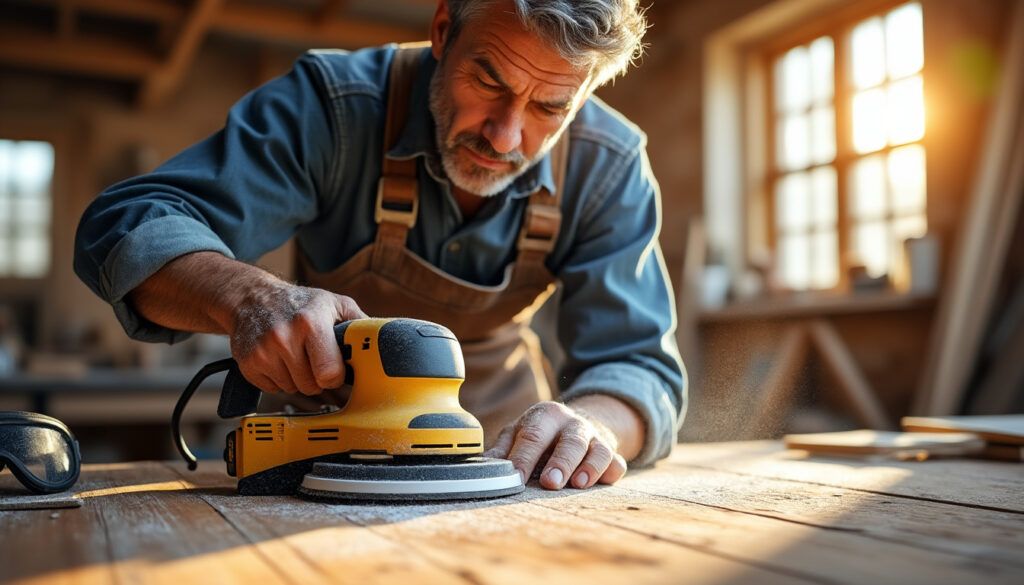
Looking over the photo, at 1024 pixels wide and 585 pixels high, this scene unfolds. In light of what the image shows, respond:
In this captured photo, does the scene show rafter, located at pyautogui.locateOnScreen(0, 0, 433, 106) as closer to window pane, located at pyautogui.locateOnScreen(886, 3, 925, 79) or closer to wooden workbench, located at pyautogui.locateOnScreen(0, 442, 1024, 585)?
window pane, located at pyautogui.locateOnScreen(886, 3, 925, 79)

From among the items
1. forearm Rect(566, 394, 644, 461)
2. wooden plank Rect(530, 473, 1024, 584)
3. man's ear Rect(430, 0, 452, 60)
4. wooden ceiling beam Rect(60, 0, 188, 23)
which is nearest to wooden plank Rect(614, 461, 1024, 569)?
wooden plank Rect(530, 473, 1024, 584)

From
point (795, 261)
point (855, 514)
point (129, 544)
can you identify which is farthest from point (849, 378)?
point (129, 544)

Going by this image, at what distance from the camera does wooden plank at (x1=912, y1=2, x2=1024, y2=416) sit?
350 cm

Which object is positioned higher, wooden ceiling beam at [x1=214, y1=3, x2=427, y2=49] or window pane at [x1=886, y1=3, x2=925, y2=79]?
wooden ceiling beam at [x1=214, y1=3, x2=427, y2=49]

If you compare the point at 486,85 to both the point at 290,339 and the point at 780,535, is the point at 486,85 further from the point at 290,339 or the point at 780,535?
the point at 780,535

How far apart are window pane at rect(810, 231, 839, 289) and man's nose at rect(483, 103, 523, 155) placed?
12.3 feet

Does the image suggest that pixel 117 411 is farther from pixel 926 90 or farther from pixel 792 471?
pixel 926 90

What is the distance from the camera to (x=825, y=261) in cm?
497

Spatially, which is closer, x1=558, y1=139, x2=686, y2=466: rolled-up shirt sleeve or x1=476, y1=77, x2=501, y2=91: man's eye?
x1=476, y1=77, x2=501, y2=91: man's eye

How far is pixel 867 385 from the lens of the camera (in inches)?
171

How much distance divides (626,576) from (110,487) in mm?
874

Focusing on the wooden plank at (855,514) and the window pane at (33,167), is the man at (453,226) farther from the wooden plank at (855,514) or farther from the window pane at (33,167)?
the window pane at (33,167)

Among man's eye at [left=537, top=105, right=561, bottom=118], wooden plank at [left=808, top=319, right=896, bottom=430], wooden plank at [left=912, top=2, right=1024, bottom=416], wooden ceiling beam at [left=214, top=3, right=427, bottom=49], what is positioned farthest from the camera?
wooden ceiling beam at [left=214, top=3, right=427, bottom=49]

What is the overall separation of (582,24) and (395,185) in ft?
1.52
